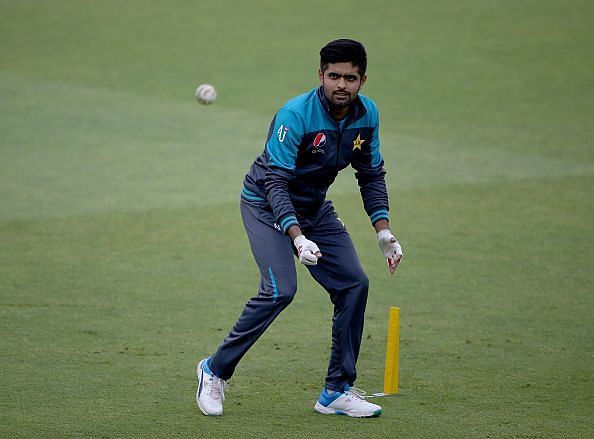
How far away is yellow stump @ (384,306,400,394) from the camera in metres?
6.75

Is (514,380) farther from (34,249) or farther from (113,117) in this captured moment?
(113,117)

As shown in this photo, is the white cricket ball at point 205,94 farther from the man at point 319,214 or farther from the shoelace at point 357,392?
the shoelace at point 357,392

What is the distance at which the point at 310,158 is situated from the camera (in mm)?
6441

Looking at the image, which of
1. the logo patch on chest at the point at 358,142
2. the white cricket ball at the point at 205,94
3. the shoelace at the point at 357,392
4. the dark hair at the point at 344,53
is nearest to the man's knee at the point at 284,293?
the shoelace at the point at 357,392

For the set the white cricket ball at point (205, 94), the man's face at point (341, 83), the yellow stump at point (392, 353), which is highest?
the white cricket ball at point (205, 94)

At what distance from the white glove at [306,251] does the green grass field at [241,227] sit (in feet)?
3.39

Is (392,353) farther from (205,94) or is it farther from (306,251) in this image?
(205,94)

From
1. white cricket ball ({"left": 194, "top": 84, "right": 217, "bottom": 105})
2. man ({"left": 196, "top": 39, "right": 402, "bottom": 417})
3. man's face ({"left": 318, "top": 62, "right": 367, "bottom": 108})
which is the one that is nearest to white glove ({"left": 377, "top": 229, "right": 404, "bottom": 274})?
man ({"left": 196, "top": 39, "right": 402, "bottom": 417})

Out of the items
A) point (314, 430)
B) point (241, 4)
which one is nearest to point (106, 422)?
point (314, 430)

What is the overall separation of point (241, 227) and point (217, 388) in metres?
5.49

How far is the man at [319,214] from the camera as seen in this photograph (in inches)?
247

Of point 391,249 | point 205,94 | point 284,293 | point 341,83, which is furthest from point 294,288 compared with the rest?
point 205,94

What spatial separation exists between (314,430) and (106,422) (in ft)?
4.02

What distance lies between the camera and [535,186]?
13.5 meters
